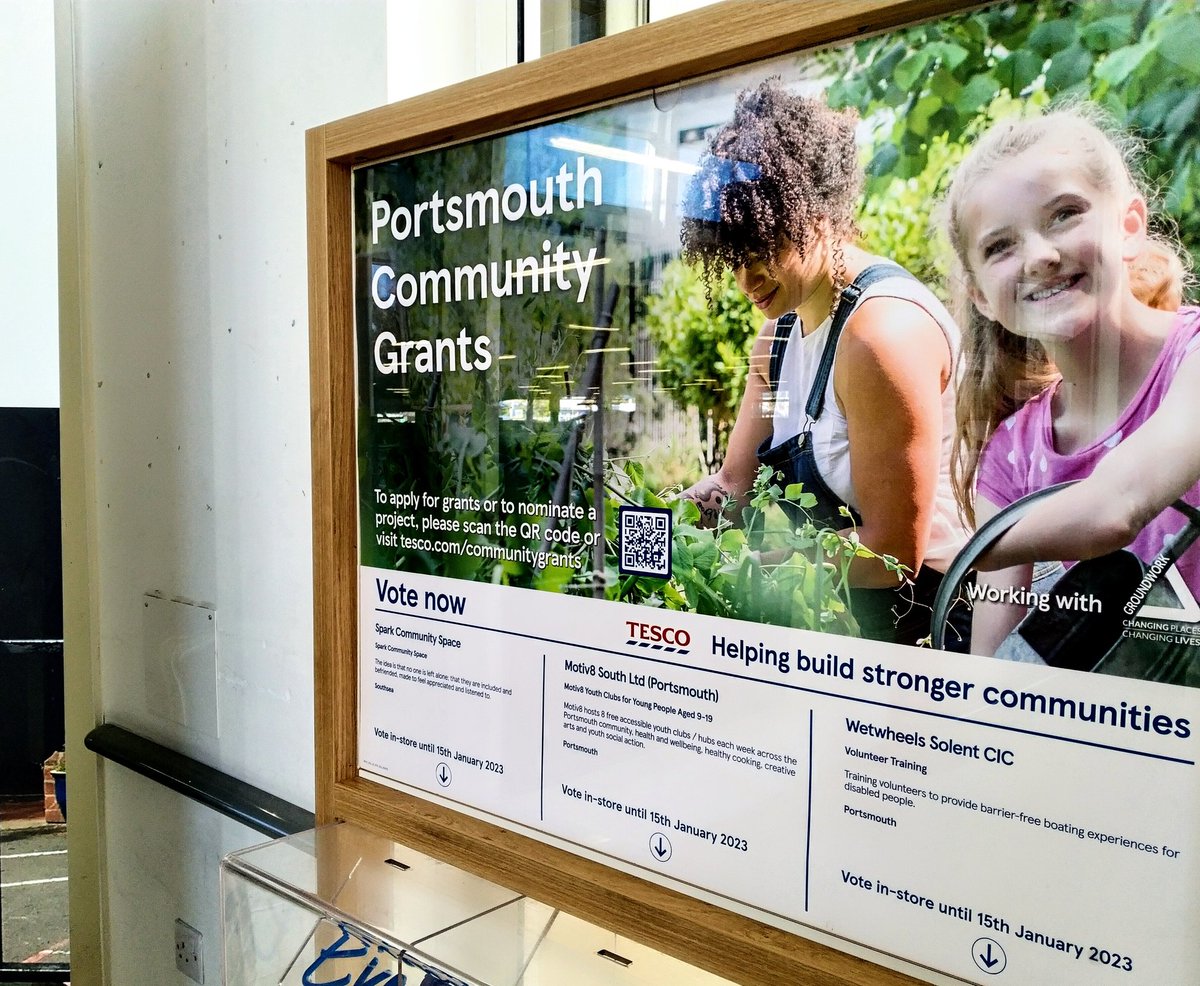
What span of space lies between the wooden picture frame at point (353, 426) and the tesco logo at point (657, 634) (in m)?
0.20

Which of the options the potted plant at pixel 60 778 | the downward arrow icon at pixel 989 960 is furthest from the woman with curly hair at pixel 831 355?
the potted plant at pixel 60 778

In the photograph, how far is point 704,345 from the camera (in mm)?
730

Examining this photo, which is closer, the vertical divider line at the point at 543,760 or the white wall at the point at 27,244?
the vertical divider line at the point at 543,760

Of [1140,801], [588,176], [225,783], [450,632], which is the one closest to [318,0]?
[588,176]

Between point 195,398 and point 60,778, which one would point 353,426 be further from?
point 60,778

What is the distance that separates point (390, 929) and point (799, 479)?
0.53 metres

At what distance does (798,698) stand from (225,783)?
96 centimetres

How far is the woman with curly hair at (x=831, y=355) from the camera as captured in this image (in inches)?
25.0

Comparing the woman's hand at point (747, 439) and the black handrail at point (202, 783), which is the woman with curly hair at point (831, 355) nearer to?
the woman's hand at point (747, 439)

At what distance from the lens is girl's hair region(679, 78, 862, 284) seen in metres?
0.66

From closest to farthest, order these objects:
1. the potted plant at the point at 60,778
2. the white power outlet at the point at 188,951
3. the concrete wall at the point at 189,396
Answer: the concrete wall at the point at 189,396 < the white power outlet at the point at 188,951 < the potted plant at the point at 60,778

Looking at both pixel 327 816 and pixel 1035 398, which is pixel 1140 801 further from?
pixel 327 816

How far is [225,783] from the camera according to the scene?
1.32 meters

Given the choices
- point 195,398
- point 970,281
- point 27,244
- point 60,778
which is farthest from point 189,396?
point 970,281
